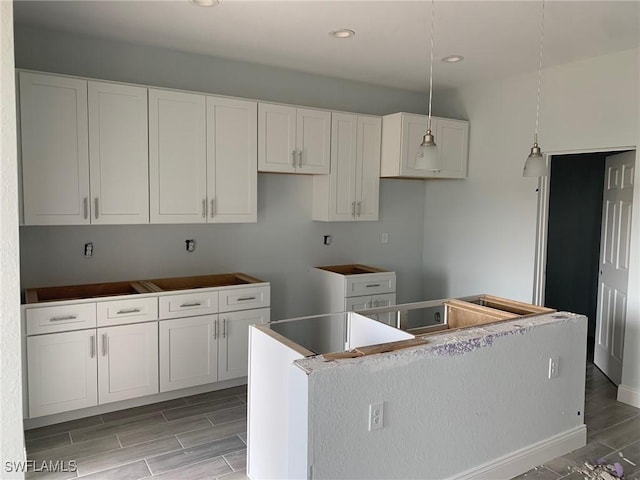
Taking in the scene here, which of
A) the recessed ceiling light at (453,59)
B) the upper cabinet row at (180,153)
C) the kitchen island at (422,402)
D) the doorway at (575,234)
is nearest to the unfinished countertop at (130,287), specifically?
the upper cabinet row at (180,153)

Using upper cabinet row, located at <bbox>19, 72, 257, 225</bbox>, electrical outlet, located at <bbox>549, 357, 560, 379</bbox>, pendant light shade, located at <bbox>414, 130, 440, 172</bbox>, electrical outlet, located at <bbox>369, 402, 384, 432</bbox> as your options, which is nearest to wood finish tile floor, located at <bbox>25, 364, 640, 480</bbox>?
electrical outlet, located at <bbox>549, 357, 560, 379</bbox>

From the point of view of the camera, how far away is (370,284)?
4480mm

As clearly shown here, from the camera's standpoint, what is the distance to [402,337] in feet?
8.00

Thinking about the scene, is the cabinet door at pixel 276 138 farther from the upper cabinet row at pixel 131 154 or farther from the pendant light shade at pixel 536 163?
the pendant light shade at pixel 536 163

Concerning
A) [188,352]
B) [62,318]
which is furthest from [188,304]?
[62,318]

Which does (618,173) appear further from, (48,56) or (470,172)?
(48,56)

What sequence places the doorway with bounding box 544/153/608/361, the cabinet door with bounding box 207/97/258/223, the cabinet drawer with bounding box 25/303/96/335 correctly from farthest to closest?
the doorway with bounding box 544/153/608/361
the cabinet door with bounding box 207/97/258/223
the cabinet drawer with bounding box 25/303/96/335

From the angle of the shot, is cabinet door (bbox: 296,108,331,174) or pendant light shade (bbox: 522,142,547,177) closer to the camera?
pendant light shade (bbox: 522,142,547,177)

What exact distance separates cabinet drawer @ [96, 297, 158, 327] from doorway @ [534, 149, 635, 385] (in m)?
3.32

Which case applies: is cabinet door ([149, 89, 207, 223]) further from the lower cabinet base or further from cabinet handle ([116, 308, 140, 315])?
the lower cabinet base

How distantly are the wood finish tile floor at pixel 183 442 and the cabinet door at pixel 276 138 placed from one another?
190 cm

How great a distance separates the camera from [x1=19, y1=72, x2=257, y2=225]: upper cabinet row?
320 centimetres

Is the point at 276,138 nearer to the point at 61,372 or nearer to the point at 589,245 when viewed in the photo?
the point at 61,372

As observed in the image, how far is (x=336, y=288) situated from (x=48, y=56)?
9.43 ft
